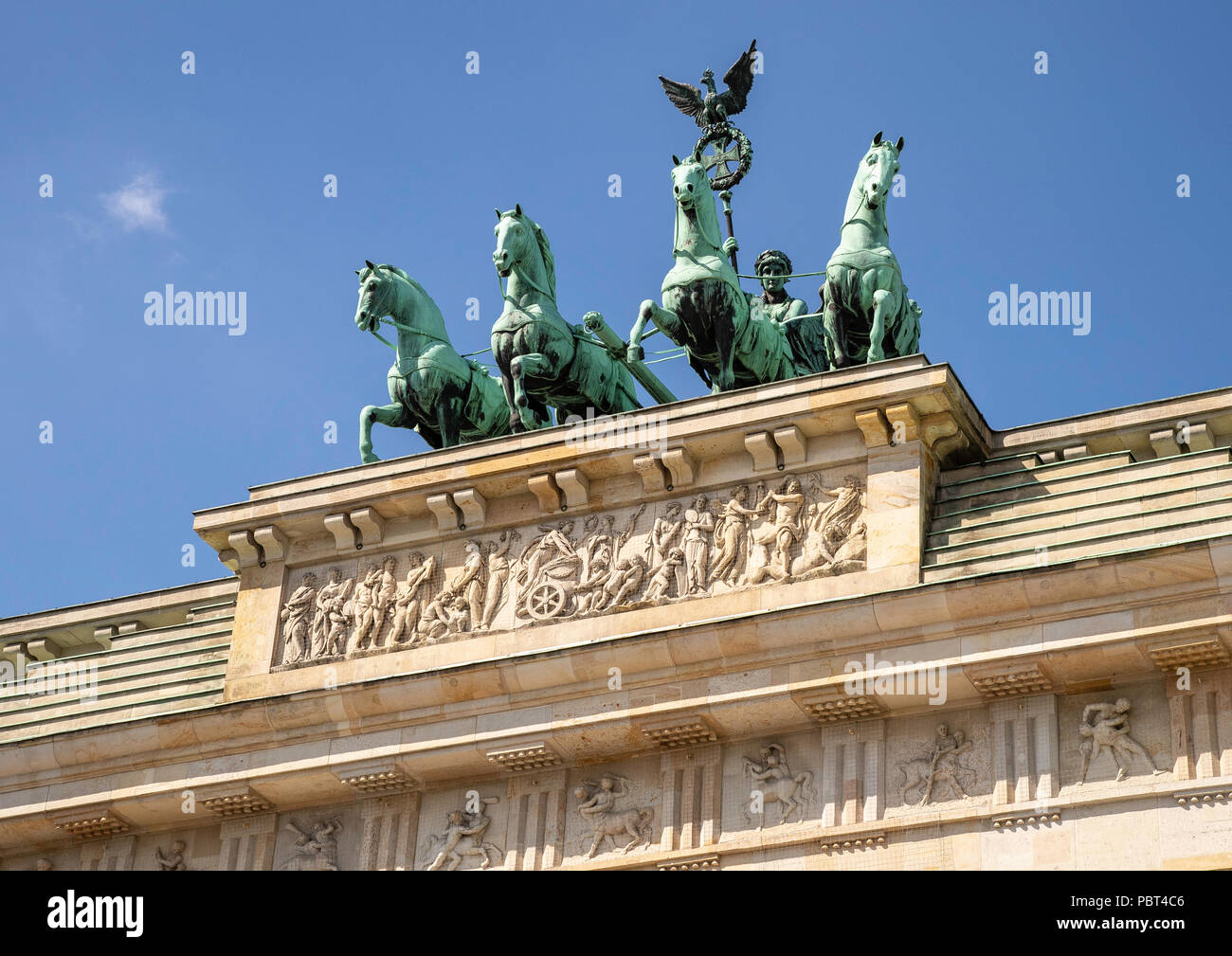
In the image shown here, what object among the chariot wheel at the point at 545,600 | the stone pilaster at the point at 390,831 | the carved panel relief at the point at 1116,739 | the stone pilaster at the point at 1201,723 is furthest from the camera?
the chariot wheel at the point at 545,600

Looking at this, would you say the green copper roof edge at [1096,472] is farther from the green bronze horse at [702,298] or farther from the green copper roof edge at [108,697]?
the green copper roof edge at [108,697]

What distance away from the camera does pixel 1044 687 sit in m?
22.0

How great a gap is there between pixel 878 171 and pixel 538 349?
13.2 feet

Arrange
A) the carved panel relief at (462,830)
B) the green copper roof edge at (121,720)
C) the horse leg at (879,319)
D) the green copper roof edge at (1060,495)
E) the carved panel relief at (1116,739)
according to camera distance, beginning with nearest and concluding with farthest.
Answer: the carved panel relief at (1116,739), the green copper roof edge at (1060,495), the carved panel relief at (462,830), the horse leg at (879,319), the green copper roof edge at (121,720)

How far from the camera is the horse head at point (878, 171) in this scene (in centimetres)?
2542

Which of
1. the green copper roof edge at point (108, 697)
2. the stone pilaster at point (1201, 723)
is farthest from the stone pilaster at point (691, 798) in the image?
the green copper roof edge at point (108, 697)

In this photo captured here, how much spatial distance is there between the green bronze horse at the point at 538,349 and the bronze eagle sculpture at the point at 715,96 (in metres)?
3.49

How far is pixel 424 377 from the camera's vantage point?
27.5 m

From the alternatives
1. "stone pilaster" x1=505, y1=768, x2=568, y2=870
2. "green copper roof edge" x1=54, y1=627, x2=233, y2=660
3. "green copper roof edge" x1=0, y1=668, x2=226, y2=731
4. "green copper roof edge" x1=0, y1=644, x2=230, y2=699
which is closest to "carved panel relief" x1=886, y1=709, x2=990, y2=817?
"stone pilaster" x1=505, y1=768, x2=568, y2=870

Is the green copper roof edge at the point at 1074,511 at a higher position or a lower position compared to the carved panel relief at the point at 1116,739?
higher
